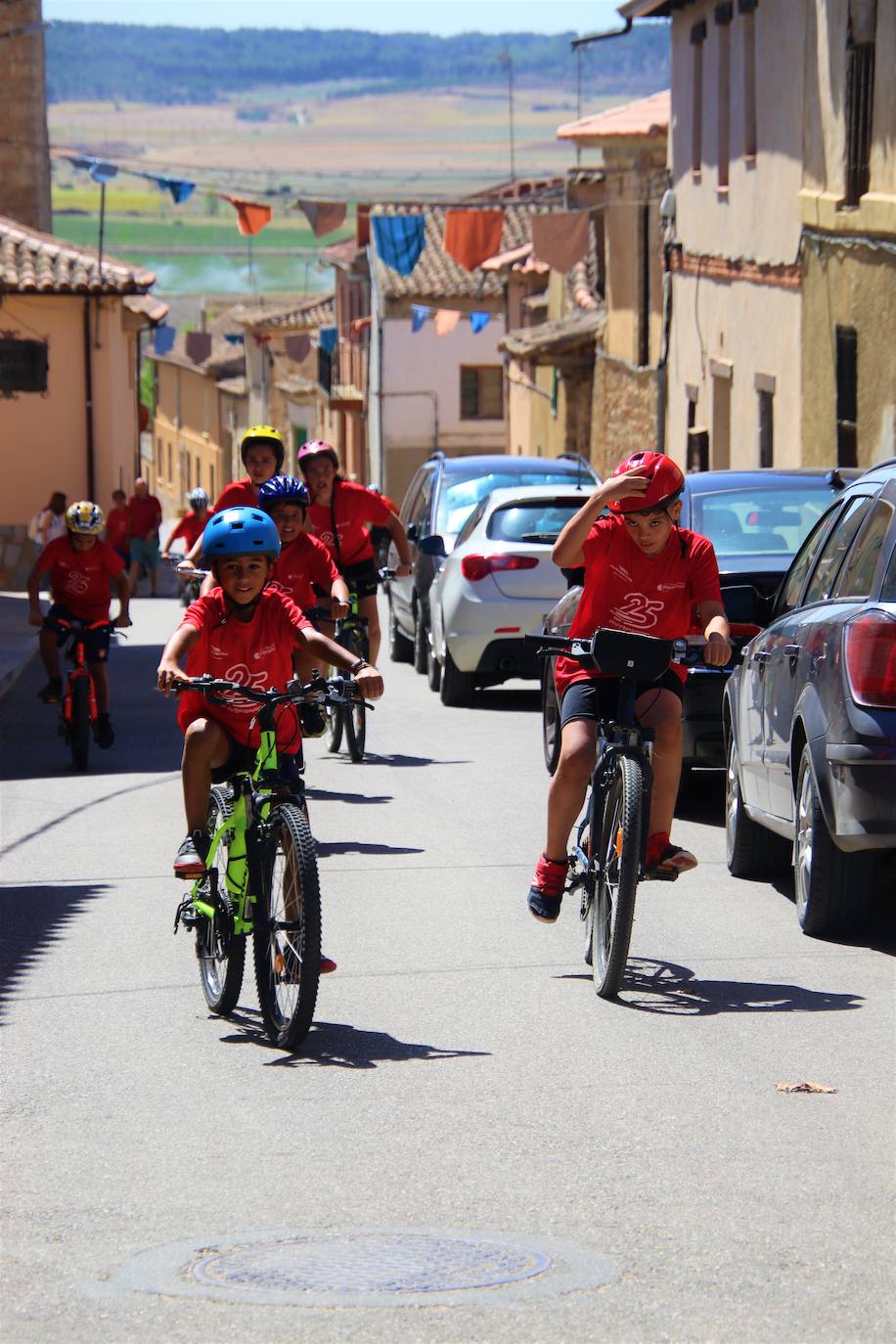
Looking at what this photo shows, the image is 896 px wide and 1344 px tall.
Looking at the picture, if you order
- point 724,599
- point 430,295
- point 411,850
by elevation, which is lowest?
point 411,850

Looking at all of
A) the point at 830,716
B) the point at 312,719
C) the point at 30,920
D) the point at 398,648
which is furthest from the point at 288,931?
the point at 398,648

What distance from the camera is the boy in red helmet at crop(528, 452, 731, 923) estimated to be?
7.74 meters

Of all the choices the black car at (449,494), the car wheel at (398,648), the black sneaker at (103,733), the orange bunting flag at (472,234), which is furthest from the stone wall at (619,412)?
the black sneaker at (103,733)

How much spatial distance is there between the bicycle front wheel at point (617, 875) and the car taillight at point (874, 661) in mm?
910

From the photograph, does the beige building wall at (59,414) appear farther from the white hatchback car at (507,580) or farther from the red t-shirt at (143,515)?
the white hatchback car at (507,580)

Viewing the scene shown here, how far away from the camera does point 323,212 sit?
1687 inches

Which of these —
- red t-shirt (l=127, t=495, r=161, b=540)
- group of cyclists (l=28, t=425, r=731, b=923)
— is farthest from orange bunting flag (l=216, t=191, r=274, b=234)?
group of cyclists (l=28, t=425, r=731, b=923)

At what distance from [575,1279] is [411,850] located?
606cm

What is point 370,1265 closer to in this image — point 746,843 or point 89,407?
point 746,843

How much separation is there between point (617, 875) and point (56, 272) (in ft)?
102

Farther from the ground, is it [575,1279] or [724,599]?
[724,599]

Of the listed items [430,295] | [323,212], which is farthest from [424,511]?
[430,295]

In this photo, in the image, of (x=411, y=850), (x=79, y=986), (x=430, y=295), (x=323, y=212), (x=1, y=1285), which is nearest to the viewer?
(x=1, y=1285)

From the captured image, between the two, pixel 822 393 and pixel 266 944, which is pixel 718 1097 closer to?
pixel 266 944
